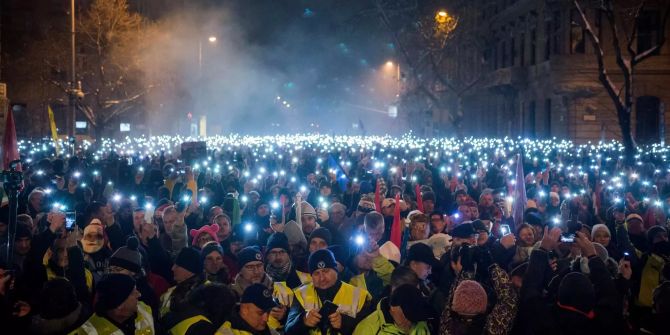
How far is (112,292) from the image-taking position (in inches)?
214

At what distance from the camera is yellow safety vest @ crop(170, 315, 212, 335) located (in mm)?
5516

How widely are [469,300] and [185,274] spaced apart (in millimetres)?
2730

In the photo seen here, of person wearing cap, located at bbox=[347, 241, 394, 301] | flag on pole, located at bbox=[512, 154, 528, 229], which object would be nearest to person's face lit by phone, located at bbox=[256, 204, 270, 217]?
flag on pole, located at bbox=[512, 154, 528, 229]

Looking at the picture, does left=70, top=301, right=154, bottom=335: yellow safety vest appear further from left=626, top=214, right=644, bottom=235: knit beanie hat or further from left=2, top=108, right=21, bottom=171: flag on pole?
left=2, top=108, right=21, bottom=171: flag on pole

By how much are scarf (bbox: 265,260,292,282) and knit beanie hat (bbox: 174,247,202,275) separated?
3.14ft

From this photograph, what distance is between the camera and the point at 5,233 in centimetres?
859

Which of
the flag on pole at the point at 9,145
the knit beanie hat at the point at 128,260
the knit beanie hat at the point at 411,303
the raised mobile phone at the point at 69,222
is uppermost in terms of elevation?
the flag on pole at the point at 9,145

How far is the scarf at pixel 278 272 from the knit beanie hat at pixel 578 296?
293 centimetres

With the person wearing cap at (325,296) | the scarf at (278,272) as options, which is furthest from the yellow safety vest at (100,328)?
the scarf at (278,272)

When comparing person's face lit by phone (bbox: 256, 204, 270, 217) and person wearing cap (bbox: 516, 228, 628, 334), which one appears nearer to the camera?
person wearing cap (bbox: 516, 228, 628, 334)

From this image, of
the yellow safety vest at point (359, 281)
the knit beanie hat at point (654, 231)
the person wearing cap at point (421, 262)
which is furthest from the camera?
the knit beanie hat at point (654, 231)

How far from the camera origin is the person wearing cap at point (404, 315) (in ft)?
18.0

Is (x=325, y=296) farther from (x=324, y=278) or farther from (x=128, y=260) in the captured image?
(x=128, y=260)

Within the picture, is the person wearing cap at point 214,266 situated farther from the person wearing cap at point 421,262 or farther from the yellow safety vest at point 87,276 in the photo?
the person wearing cap at point 421,262
